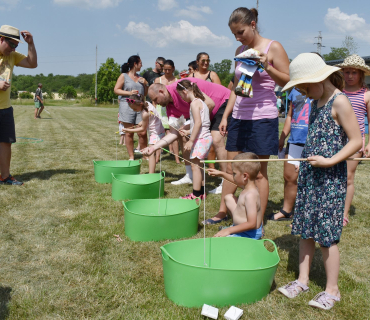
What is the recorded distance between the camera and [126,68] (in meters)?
5.86

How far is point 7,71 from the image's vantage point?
418 cm

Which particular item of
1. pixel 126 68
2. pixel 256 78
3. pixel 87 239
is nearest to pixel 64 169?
pixel 126 68

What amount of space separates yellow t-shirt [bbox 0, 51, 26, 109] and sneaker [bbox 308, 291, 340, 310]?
3.88 m

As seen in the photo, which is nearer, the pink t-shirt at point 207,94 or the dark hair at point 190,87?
the dark hair at point 190,87

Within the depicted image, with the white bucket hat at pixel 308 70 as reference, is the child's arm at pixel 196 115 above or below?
below

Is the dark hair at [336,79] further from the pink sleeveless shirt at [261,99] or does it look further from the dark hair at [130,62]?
the dark hair at [130,62]

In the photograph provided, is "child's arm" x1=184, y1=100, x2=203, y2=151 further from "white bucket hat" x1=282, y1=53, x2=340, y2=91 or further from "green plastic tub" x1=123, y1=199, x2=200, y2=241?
"white bucket hat" x1=282, y1=53, x2=340, y2=91

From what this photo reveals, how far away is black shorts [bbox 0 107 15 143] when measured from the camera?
4.24 m

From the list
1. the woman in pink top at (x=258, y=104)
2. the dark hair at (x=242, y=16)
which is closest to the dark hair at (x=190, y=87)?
the woman in pink top at (x=258, y=104)

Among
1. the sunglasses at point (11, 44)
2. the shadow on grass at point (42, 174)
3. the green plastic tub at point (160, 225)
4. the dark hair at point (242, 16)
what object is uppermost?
the dark hair at point (242, 16)

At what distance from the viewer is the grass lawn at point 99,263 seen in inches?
76.6

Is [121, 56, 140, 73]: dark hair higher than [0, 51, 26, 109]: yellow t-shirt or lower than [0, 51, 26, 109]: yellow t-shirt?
higher

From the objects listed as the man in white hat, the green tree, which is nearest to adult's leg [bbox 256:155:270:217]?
the man in white hat

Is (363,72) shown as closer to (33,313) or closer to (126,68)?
(33,313)
